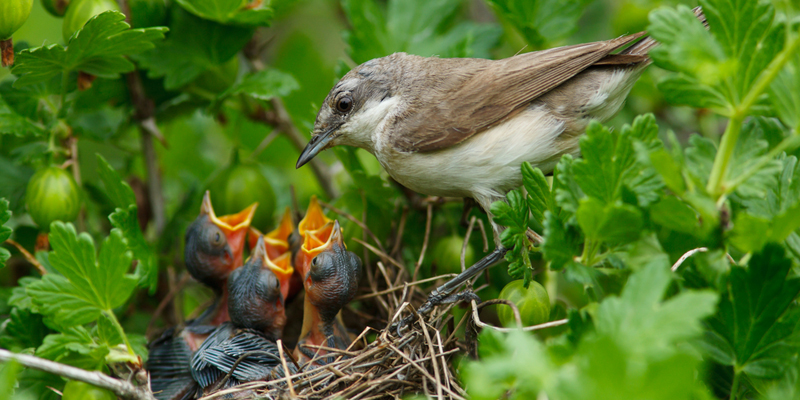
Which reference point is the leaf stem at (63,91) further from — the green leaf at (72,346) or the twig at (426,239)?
the twig at (426,239)

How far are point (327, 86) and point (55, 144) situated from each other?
60.6 inches

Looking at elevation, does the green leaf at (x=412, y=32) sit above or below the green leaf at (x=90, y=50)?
below

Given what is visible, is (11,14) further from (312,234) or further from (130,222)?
(312,234)

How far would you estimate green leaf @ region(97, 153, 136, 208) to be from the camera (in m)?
2.14

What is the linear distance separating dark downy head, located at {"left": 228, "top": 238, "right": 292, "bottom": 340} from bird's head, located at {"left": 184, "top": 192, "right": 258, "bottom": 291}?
0.43ft

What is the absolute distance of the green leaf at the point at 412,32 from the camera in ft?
8.73

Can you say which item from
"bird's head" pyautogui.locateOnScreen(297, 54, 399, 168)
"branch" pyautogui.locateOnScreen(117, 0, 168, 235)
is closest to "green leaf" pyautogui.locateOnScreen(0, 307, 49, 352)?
"branch" pyautogui.locateOnScreen(117, 0, 168, 235)

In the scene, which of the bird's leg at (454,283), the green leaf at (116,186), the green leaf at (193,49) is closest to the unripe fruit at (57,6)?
the green leaf at (193,49)

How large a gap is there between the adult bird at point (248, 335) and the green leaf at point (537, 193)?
112 centimetres

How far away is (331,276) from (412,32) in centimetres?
129

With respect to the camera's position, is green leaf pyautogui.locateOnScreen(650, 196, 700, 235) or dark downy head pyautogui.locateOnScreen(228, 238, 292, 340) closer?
green leaf pyautogui.locateOnScreen(650, 196, 700, 235)

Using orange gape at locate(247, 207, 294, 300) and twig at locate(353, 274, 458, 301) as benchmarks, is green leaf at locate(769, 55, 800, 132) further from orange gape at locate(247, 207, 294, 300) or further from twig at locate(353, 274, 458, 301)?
orange gape at locate(247, 207, 294, 300)

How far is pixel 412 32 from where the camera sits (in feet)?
9.15

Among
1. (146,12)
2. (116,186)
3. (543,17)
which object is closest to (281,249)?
(116,186)
